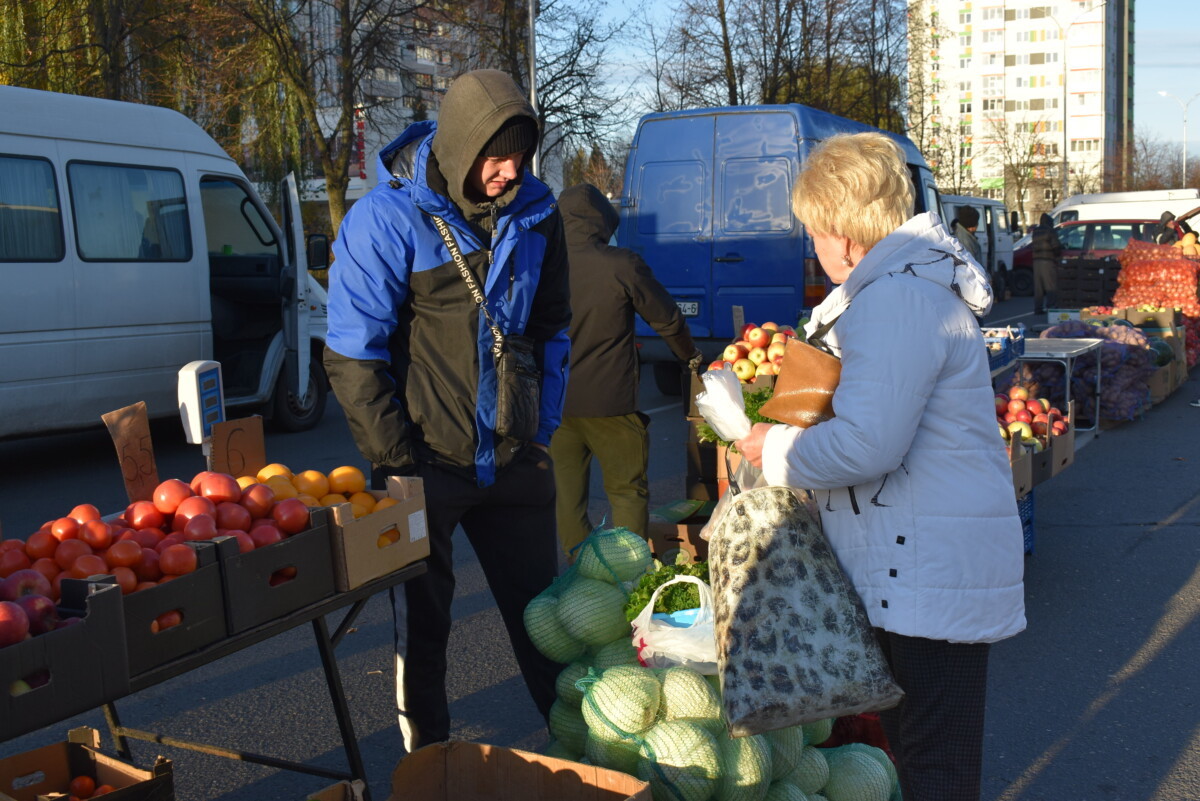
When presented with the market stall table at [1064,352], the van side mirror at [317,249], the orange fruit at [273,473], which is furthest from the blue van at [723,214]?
the orange fruit at [273,473]

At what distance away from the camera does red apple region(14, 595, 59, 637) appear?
215 cm

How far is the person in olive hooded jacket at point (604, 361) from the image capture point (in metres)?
5.45

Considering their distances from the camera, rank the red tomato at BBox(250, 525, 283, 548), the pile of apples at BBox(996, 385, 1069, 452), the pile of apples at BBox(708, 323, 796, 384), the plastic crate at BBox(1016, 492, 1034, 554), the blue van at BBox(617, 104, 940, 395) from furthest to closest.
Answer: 1. the blue van at BBox(617, 104, 940, 395)
2. the pile of apples at BBox(708, 323, 796, 384)
3. the pile of apples at BBox(996, 385, 1069, 452)
4. the plastic crate at BBox(1016, 492, 1034, 554)
5. the red tomato at BBox(250, 525, 283, 548)

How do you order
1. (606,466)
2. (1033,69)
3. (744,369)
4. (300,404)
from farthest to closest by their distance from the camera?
(1033,69) → (300,404) → (744,369) → (606,466)

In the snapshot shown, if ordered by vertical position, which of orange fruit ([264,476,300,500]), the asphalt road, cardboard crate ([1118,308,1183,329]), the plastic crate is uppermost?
orange fruit ([264,476,300,500])

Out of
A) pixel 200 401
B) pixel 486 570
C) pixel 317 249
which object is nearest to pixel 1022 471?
pixel 486 570

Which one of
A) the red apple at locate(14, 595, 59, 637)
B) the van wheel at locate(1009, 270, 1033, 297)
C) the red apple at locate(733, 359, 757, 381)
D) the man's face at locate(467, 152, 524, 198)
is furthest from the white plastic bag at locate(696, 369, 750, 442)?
the van wheel at locate(1009, 270, 1033, 297)

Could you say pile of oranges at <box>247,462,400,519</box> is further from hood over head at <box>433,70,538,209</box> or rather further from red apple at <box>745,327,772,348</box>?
red apple at <box>745,327,772,348</box>

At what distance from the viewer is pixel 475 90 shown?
3.00 meters

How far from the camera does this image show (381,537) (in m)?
2.92

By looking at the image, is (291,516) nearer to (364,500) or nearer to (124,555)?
(364,500)

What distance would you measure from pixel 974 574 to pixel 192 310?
321 inches

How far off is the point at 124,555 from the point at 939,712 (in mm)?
1781

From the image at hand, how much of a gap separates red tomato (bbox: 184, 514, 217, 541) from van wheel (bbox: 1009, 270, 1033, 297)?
2809cm
